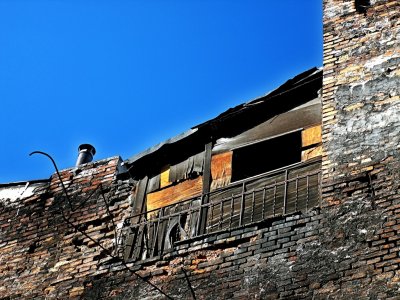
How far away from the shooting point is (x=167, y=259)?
8992 mm

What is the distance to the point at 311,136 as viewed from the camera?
30.7 feet

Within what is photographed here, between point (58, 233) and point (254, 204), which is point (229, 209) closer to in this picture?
point (254, 204)

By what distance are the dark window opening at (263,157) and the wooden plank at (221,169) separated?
2.6 inches

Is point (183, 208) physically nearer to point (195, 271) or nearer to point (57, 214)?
point (195, 271)

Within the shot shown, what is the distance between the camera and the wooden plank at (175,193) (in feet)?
32.4

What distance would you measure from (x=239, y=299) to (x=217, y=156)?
2.58m

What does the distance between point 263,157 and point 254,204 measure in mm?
1052

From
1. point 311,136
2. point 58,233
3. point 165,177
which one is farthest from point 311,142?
point 58,233

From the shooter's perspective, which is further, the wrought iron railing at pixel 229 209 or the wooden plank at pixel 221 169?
the wooden plank at pixel 221 169

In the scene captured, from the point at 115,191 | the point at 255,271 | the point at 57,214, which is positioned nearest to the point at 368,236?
the point at 255,271

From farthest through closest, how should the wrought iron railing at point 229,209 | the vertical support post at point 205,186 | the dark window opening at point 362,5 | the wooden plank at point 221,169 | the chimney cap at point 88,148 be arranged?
the chimney cap at point 88,148 < the dark window opening at point 362,5 < the wooden plank at point 221,169 < the vertical support post at point 205,186 < the wrought iron railing at point 229,209

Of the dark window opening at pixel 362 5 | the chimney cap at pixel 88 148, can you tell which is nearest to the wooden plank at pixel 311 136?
the dark window opening at pixel 362 5

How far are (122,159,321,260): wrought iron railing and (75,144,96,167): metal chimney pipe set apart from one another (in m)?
2.29

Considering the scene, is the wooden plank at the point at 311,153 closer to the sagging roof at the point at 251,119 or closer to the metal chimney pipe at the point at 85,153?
the sagging roof at the point at 251,119
